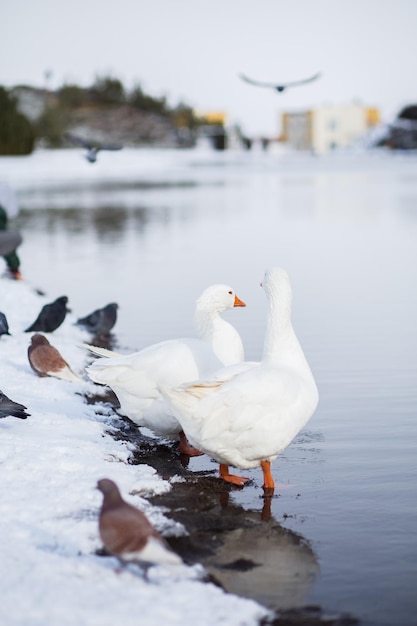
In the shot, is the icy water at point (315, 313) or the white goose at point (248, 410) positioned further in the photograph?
the white goose at point (248, 410)

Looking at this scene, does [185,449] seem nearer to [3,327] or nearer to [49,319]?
[3,327]

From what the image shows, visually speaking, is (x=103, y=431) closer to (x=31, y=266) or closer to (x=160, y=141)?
(x=31, y=266)

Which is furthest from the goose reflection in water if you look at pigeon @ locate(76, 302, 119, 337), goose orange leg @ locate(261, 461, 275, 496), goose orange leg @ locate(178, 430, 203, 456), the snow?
pigeon @ locate(76, 302, 119, 337)

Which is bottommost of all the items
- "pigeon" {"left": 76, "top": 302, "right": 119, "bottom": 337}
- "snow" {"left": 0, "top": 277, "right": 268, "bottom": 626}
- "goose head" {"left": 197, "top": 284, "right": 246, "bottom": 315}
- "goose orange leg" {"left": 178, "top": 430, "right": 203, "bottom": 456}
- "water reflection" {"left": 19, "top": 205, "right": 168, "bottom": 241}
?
"goose orange leg" {"left": 178, "top": 430, "right": 203, "bottom": 456}

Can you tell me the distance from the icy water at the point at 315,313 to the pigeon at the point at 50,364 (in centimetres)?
185

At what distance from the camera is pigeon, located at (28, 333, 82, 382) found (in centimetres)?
736

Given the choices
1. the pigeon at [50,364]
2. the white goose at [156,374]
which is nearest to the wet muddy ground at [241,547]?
the white goose at [156,374]

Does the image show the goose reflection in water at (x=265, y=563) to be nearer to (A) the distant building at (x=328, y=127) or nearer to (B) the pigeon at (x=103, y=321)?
(B) the pigeon at (x=103, y=321)

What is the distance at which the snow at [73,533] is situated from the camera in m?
3.66

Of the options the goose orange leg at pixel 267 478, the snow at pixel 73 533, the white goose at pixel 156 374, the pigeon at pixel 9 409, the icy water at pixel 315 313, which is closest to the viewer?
the snow at pixel 73 533

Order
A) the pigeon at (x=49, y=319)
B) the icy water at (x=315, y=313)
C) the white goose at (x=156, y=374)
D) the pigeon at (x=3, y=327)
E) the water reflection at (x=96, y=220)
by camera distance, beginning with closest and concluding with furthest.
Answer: the icy water at (x=315, y=313)
the white goose at (x=156, y=374)
the pigeon at (x=3, y=327)
the pigeon at (x=49, y=319)
the water reflection at (x=96, y=220)

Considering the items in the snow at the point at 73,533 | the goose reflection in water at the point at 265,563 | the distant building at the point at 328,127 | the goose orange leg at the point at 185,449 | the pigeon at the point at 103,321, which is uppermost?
the distant building at the point at 328,127

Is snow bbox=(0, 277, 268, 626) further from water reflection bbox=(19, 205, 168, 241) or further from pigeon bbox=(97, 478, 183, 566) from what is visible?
water reflection bbox=(19, 205, 168, 241)

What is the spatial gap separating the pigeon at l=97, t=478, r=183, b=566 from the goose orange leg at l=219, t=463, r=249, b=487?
1475 mm
